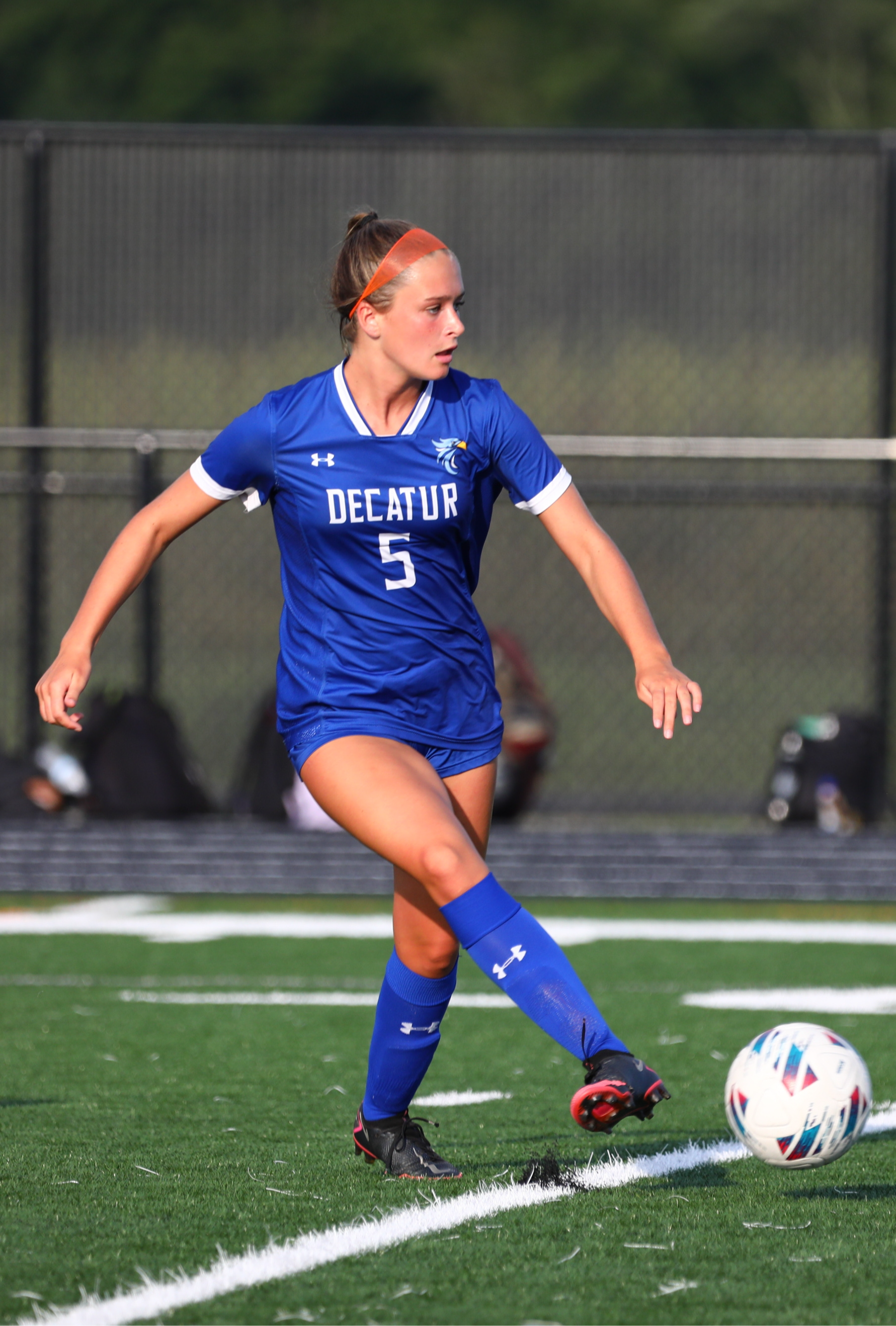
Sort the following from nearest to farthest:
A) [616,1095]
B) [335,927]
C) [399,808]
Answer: [616,1095] < [399,808] < [335,927]

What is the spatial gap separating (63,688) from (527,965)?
108 cm

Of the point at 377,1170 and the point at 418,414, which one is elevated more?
the point at 418,414

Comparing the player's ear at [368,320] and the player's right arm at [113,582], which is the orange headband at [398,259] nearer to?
the player's ear at [368,320]

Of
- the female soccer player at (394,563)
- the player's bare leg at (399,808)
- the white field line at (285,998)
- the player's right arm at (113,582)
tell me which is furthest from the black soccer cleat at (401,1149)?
the white field line at (285,998)

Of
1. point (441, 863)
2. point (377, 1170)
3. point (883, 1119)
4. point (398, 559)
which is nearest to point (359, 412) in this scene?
point (398, 559)

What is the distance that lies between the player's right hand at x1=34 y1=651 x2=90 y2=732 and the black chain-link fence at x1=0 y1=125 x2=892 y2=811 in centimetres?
701

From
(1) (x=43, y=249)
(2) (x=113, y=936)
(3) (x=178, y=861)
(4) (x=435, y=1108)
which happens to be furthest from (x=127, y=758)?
(4) (x=435, y=1108)

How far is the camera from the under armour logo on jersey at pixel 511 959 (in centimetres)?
334

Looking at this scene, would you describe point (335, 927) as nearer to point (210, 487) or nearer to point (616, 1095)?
point (210, 487)

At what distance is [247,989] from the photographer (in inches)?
269

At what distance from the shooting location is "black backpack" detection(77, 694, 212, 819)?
33.5 feet

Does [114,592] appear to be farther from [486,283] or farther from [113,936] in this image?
[486,283]

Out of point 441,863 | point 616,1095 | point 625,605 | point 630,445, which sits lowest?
point 616,1095

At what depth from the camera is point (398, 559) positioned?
3684 mm
